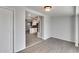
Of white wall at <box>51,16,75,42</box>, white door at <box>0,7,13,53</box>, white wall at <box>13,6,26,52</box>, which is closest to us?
white door at <box>0,7,13,53</box>

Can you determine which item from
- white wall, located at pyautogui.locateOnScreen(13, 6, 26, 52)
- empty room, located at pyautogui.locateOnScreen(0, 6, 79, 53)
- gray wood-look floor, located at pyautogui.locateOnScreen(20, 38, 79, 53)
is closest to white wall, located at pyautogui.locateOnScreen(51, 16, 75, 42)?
empty room, located at pyautogui.locateOnScreen(0, 6, 79, 53)

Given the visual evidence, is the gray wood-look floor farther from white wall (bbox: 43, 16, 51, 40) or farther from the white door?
white wall (bbox: 43, 16, 51, 40)

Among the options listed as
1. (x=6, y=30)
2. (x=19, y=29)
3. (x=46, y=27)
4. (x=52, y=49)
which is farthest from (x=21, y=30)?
(x=46, y=27)

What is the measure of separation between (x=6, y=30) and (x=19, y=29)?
2.21ft

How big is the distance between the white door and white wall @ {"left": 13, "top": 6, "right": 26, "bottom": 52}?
214 millimetres

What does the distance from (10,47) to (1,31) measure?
0.68m

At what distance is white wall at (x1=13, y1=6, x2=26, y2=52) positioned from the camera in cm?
334

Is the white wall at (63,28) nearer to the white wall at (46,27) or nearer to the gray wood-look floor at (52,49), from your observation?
the white wall at (46,27)

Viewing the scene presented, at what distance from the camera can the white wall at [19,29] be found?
10.9ft

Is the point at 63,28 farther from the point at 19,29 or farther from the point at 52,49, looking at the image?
the point at 19,29

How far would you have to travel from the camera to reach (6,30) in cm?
295

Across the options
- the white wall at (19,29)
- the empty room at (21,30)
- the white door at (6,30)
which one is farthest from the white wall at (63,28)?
the white door at (6,30)
